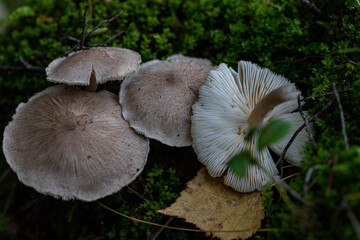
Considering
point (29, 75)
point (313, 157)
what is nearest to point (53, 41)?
point (29, 75)

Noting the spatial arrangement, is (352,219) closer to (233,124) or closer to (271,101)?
(271,101)

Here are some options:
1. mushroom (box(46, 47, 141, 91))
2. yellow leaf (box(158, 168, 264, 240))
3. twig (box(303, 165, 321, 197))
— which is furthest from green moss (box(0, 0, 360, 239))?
mushroom (box(46, 47, 141, 91))

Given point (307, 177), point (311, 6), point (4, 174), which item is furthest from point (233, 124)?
point (4, 174)

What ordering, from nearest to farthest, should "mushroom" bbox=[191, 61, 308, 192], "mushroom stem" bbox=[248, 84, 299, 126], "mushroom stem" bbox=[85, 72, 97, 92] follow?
1. "mushroom stem" bbox=[248, 84, 299, 126]
2. "mushroom" bbox=[191, 61, 308, 192]
3. "mushroom stem" bbox=[85, 72, 97, 92]

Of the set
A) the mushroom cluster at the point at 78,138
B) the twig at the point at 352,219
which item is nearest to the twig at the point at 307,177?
the twig at the point at 352,219

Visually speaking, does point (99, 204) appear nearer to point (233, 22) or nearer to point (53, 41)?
point (53, 41)

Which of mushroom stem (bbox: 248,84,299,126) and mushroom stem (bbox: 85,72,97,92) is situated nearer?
mushroom stem (bbox: 248,84,299,126)

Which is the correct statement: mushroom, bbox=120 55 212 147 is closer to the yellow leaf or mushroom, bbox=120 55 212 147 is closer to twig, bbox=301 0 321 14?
the yellow leaf
